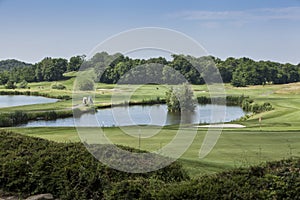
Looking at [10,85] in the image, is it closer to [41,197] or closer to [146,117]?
[146,117]

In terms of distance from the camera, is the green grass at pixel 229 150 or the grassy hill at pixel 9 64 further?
the grassy hill at pixel 9 64

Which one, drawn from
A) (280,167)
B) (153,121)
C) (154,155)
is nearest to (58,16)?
(153,121)

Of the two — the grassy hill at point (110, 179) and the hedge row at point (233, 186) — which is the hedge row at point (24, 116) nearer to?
the grassy hill at point (110, 179)

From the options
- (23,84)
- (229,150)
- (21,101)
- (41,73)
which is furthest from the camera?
(41,73)

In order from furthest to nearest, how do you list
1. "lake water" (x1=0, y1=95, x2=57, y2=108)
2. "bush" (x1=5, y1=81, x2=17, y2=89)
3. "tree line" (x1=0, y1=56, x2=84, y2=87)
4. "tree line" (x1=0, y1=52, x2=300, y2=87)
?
"tree line" (x1=0, y1=56, x2=84, y2=87) → "bush" (x1=5, y1=81, x2=17, y2=89) → "lake water" (x1=0, y1=95, x2=57, y2=108) → "tree line" (x1=0, y1=52, x2=300, y2=87)

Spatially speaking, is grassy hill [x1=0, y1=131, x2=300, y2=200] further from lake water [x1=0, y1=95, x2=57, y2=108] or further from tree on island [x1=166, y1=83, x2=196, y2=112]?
lake water [x1=0, y1=95, x2=57, y2=108]

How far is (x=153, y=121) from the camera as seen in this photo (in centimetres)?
963

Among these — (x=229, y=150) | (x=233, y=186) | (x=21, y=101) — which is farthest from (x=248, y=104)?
(x=233, y=186)

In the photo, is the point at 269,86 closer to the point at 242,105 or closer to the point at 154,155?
the point at 242,105

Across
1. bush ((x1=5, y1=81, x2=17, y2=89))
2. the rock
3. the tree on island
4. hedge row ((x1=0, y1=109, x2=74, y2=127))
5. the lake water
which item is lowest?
hedge row ((x1=0, y1=109, x2=74, y2=127))

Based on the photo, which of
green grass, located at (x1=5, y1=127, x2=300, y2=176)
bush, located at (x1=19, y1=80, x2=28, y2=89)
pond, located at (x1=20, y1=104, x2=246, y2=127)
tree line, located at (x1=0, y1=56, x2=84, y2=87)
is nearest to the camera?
green grass, located at (x1=5, y1=127, x2=300, y2=176)

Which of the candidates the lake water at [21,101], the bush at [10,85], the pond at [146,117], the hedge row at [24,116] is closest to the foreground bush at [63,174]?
the pond at [146,117]

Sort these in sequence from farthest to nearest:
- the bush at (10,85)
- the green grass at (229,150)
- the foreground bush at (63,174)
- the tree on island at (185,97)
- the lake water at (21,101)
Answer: the bush at (10,85)
the lake water at (21,101)
the tree on island at (185,97)
the green grass at (229,150)
the foreground bush at (63,174)

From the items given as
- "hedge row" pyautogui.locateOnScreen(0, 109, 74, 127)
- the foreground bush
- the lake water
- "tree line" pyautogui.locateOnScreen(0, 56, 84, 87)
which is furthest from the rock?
"tree line" pyautogui.locateOnScreen(0, 56, 84, 87)
